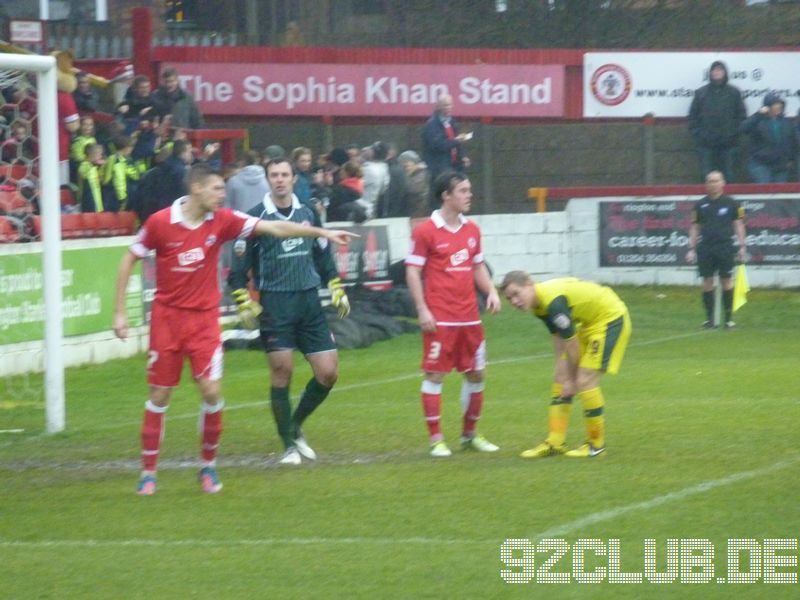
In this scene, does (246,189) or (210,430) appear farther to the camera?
(246,189)

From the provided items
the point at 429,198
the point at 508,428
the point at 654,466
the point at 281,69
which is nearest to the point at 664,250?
the point at 429,198

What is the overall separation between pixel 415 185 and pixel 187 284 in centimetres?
1210

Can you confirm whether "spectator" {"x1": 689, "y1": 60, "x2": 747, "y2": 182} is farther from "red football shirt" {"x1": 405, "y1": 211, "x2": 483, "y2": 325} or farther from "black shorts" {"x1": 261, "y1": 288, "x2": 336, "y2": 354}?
"black shorts" {"x1": 261, "y1": 288, "x2": 336, "y2": 354}

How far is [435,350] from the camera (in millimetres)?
9766

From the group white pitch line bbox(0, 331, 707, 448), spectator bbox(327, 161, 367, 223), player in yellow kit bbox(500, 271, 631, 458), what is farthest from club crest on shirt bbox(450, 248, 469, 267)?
spectator bbox(327, 161, 367, 223)

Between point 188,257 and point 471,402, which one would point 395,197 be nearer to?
point 471,402

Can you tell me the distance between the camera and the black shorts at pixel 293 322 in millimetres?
9688

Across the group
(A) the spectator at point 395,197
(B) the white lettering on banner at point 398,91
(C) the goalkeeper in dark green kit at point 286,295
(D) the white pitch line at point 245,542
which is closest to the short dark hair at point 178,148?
(A) the spectator at point 395,197

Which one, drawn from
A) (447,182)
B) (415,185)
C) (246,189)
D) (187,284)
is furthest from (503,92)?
(187,284)

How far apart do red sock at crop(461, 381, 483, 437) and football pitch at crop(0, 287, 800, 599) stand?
0.99 feet

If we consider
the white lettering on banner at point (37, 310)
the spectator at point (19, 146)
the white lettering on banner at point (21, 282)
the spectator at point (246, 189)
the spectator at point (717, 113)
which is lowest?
the white lettering on banner at point (37, 310)

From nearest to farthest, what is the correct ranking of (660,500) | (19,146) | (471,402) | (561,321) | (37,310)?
(660,500)
(561,321)
(471,402)
(19,146)
(37,310)

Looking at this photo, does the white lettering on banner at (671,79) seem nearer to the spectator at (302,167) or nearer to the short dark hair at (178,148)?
the spectator at (302,167)

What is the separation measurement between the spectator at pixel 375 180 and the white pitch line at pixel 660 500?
1162 cm
